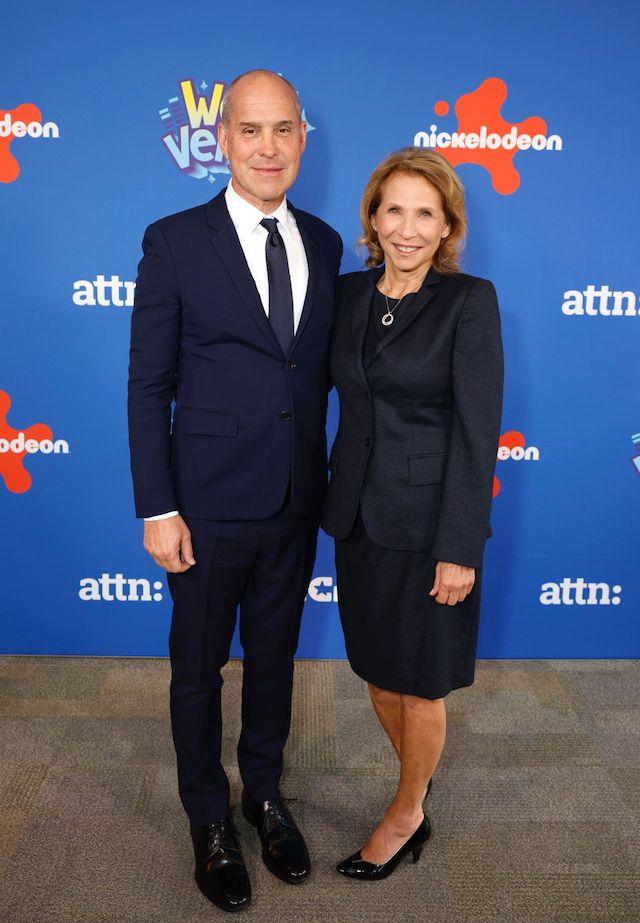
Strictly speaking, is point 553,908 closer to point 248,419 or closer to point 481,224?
point 248,419

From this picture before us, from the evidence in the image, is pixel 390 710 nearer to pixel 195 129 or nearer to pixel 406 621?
pixel 406 621

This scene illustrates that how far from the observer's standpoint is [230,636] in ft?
6.48

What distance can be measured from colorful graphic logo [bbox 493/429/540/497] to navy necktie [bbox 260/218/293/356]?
4.33 feet

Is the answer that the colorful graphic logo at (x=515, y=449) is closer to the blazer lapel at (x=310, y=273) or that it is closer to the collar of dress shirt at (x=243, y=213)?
the blazer lapel at (x=310, y=273)

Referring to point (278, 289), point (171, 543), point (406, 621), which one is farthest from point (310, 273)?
point (406, 621)

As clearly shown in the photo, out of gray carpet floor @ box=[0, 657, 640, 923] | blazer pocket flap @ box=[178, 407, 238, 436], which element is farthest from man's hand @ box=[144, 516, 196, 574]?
gray carpet floor @ box=[0, 657, 640, 923]

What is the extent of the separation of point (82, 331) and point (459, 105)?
1463mm

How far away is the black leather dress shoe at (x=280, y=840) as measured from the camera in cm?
193

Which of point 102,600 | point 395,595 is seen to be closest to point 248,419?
point 395,595

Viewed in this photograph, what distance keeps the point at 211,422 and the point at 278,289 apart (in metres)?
0.33

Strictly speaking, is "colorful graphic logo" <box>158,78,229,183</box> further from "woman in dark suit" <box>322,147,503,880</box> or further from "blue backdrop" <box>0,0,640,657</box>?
"woman in dark suit" <box>322,147,503,880</box>

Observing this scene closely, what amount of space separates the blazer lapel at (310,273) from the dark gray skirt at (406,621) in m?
0.44

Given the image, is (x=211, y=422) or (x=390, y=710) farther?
(x=390, y=710)

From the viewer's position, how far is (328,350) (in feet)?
6.10
